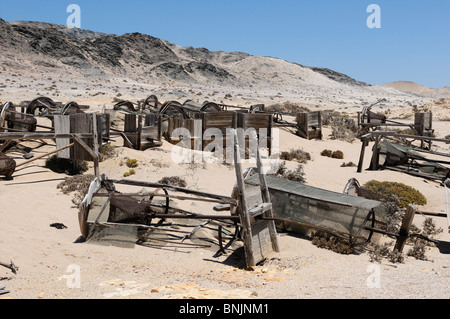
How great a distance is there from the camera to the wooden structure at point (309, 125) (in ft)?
73.8

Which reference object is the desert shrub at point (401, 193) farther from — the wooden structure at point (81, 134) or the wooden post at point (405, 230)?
the wooden structure at point (81, 134)

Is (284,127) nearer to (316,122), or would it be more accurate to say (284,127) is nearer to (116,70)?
(316,122)

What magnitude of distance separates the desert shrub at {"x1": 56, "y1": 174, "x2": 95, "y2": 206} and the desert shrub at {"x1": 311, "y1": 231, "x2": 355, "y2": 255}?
5.76 meters

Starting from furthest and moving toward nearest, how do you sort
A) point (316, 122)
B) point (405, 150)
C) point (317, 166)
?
point (316, 122) → point (317, 166) → point (405, 150)

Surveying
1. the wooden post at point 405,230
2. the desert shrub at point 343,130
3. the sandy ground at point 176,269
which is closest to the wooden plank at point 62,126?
the sandy ground at point 176,269

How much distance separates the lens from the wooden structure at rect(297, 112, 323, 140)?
73.8ft

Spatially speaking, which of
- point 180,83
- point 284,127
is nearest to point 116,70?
point 180,83

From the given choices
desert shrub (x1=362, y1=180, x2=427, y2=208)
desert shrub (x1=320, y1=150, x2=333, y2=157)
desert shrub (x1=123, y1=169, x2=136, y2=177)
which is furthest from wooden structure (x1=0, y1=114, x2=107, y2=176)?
desert shrub (x1=320, y1=150, x2=333, y2=157)

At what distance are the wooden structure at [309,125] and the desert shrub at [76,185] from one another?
12.5 metres

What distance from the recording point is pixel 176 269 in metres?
7.15

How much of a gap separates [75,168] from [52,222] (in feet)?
15.1

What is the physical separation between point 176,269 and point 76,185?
18.9 feet

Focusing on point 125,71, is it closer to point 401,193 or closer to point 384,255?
point 401,193

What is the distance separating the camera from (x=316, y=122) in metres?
23.3
